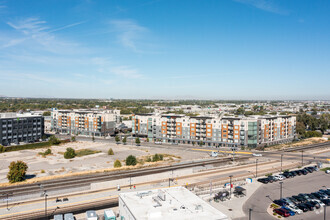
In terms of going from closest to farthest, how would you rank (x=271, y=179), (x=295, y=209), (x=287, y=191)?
(x=295, y=209) → (x=287, y=191) → (x=271, y=179)

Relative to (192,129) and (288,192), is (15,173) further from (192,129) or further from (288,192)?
(192,129)

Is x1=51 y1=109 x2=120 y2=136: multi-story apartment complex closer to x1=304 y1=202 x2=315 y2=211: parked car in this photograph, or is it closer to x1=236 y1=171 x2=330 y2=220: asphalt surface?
x1=236 y1=171 x2=330 y2=220: asphalt surface

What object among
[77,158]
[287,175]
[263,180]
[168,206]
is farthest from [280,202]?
[77,158]

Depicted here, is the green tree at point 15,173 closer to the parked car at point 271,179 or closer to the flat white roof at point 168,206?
the flat white roof at point 168,206

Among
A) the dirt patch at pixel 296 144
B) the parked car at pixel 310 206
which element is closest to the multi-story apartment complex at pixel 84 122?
the dirt patch at pixel 296 144

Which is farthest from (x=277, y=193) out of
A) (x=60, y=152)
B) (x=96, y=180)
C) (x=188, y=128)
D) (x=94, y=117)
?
(x=94, y=117)

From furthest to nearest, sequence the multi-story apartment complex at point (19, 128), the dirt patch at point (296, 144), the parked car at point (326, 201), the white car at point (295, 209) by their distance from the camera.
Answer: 1. the multi-story apartment complex at point (19, 128)
2. the dirt patch at point (296, 144)
3. the parked car at point (326, 201)
4. the white car at point (295, 209)
